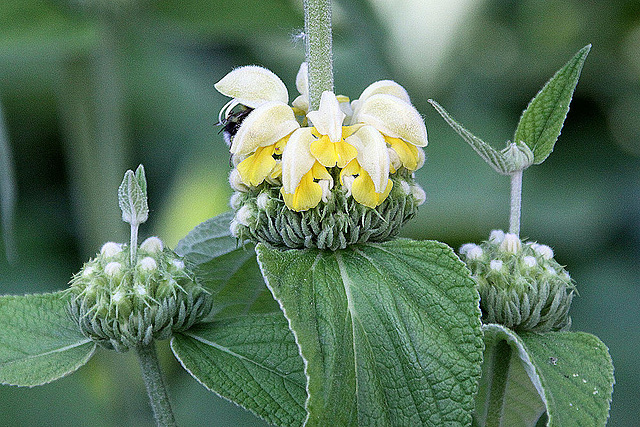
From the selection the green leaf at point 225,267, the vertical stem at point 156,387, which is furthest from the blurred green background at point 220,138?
the vertical stem at point 156,387

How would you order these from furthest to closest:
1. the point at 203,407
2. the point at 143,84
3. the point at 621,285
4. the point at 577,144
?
the point at 143,84
the point at 577,144
the point at 621,285
the point at 203,407

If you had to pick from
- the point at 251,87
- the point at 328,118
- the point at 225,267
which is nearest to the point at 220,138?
the point at 225,267

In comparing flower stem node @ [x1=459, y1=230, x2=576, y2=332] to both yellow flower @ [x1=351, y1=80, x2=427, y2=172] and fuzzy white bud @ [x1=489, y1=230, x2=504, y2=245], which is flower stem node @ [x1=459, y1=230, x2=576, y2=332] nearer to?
fuzzy white bud @ [x1=489, y1=230, x2=504, y2=245]

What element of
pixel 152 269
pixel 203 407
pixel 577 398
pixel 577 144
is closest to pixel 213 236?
pixel 152 269

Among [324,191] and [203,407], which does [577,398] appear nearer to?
[324,191]

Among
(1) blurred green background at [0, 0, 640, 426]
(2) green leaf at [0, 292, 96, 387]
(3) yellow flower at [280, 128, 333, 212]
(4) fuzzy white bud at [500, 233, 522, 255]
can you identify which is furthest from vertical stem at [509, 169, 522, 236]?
(1) blurred green background at [0, 0, 640, 426]
